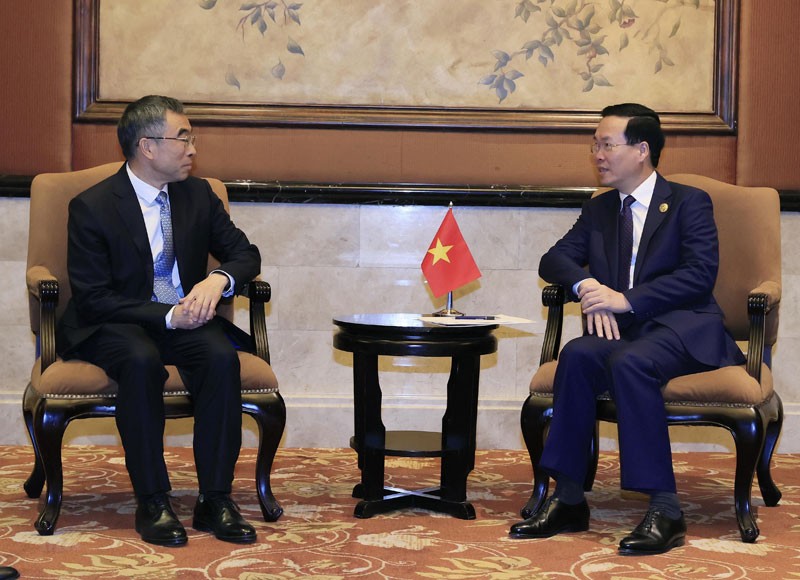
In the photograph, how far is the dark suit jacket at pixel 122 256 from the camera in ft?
11.5

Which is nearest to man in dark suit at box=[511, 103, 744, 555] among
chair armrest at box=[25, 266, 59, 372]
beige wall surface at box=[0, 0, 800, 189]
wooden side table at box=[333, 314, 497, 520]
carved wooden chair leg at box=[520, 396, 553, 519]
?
carved wooden chair leg at box=[520, 396, 553, 519]

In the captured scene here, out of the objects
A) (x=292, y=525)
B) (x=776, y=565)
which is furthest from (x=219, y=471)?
(x=776, y=565)

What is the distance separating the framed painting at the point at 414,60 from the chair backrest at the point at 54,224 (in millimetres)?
922

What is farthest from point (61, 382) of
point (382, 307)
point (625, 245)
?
point (625, 245)

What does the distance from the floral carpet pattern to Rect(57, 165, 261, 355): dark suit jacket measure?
674mm

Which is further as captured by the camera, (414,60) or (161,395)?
(414,60)

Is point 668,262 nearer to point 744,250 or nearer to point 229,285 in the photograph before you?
point 744,250

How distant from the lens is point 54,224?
12.7 feet

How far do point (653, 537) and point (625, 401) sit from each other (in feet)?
1.39

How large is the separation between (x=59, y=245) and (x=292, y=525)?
1.37 m

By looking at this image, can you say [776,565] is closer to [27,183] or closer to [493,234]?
[493,234]

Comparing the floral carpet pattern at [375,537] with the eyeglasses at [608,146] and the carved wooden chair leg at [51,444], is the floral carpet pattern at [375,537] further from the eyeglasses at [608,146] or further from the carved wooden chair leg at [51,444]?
the eyeglasses at [608,146]

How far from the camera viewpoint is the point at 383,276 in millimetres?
4938

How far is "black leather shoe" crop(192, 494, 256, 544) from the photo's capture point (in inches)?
128
